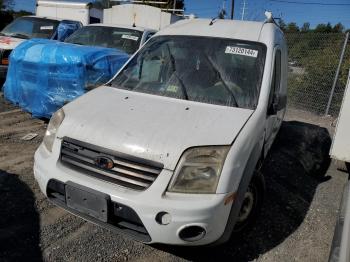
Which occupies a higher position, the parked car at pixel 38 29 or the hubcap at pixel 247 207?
the parked car at pixel 38 29

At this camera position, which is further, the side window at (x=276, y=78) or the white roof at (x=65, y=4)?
the white roof at (x=65, y=4)

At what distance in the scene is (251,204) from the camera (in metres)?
3.52

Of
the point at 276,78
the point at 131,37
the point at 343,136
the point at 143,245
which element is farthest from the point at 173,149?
the point at 131,37

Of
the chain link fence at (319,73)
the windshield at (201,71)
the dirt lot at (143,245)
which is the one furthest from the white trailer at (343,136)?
the chain link fence at (319,73)

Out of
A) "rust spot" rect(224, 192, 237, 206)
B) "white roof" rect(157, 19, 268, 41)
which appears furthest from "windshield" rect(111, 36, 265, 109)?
"rust spot" rect(224, 192, 237, 206)

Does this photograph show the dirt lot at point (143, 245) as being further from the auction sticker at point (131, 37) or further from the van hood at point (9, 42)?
the van hood at point (9, 42)

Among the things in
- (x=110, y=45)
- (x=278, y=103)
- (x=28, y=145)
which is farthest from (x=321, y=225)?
(x=110, y=45)

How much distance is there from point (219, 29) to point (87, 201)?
2.47 meters

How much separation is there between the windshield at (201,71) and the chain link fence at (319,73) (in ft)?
21.2

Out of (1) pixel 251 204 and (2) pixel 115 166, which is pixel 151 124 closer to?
(2) pixel 115 166

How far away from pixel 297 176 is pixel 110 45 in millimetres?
4537

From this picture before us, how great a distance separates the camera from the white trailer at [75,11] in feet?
44.7

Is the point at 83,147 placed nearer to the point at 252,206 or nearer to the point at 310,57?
the point at 252,206

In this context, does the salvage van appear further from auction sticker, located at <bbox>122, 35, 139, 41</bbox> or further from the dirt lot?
auction sticker, located at <bbox>122, 35, 139, 41</bbox>
